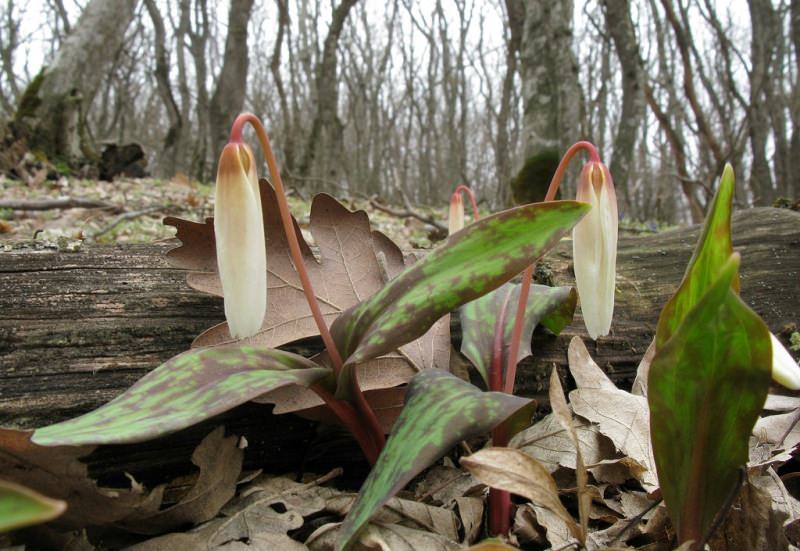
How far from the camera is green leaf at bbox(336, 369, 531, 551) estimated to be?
70cm

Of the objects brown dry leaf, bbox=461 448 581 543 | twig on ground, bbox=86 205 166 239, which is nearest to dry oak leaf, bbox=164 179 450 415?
brown dry leaf, bbox=461 448 581 543

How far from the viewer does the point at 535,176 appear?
4164 millimetres

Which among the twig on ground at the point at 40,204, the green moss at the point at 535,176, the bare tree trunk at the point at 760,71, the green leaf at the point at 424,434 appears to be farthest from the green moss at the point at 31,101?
the bare tree trunk at the point at 760,71

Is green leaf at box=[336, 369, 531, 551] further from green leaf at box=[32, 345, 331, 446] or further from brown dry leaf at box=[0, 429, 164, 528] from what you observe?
brown dry leaf at box=[0, 429, 164, 528]

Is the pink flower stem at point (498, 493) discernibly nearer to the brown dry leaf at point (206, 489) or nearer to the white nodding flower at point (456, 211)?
the brown dry leaf at point (206, 489)

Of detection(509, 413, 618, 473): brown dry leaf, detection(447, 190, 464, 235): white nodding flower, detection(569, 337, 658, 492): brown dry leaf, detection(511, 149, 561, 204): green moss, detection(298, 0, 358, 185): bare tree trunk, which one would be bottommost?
detection(509, 413, 618, 473): brown dry leaf

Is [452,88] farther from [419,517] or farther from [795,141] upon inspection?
[419,517]

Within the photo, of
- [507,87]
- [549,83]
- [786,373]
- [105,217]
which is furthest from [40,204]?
[507,87]

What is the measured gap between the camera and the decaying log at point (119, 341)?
3.39ft

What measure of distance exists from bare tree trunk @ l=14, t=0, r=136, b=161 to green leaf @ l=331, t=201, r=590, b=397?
6814mm

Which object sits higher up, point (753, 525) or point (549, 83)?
point (549, 83)

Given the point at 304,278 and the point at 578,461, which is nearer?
the point at 578,461

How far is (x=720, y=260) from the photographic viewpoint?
0.76m

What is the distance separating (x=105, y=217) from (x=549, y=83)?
10.7ft
